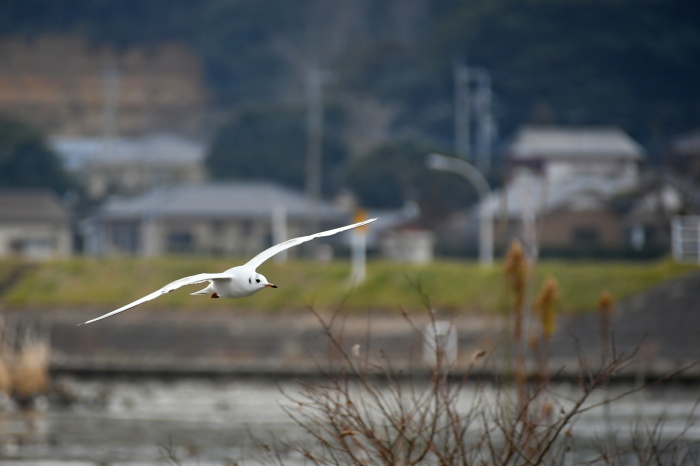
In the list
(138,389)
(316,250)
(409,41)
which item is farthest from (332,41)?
(138,389)

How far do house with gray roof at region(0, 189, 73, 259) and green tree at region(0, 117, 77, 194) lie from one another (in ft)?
27.3

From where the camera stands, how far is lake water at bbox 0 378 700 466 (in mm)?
22797

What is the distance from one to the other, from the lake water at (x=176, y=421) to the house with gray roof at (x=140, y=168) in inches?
2261

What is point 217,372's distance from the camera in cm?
3397

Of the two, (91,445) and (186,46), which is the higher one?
(186,46)

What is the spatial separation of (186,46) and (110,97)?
1426cm

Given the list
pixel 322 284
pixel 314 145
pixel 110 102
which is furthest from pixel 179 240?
pixel 110 102

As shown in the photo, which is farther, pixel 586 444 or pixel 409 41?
pixel 409 41

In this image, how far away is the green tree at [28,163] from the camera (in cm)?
8306

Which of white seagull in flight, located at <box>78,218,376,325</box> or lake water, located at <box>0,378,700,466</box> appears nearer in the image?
white seagull in flight, located at <box>78,218,376,325</box>

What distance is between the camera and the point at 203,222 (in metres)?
72.4

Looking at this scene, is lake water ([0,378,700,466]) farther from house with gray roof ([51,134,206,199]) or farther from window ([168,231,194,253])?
house with gray roof ([51,134,206,199])

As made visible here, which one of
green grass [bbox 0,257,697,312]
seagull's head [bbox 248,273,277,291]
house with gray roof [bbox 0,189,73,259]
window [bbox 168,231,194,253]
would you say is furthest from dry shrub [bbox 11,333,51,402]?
window [bbox 168,231,194,253]

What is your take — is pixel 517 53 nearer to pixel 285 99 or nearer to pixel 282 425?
pixel 285 99
